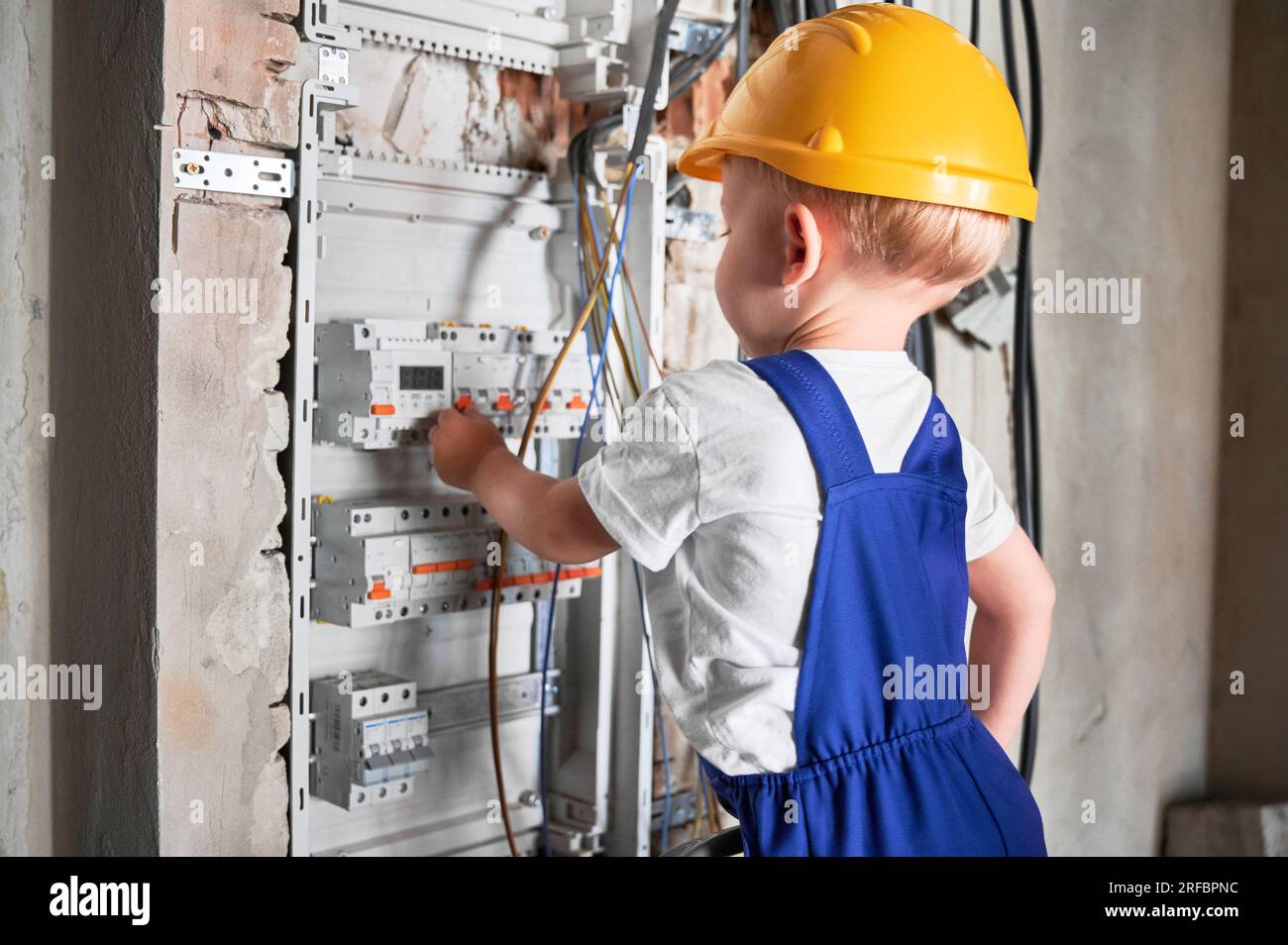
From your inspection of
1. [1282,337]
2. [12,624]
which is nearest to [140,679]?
[12,624]

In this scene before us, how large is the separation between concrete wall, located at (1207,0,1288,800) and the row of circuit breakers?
1.90 metres

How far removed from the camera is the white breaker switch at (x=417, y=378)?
1719mm

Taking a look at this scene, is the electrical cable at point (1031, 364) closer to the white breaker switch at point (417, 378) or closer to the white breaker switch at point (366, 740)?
the white breaker switch at point (417, 378)

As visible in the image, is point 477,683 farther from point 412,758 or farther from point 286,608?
point 286,608

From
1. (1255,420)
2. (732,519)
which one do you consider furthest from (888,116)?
(1255,420)

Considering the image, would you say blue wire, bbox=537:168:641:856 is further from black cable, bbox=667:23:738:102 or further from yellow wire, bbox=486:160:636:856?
black cable, bbox=667:23:738:102

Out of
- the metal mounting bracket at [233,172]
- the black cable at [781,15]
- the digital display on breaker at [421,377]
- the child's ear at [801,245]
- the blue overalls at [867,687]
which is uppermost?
the black cable at [781,15]

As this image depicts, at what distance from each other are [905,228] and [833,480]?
0.27 m

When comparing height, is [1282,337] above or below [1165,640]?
above

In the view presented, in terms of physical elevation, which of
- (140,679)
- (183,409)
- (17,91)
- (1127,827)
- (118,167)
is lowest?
(1127,827)

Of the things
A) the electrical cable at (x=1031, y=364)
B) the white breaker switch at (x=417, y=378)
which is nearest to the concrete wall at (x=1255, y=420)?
the electrical cable at (x=1031, y=364)

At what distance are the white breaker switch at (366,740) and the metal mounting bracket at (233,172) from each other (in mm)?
719

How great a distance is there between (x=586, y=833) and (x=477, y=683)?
1.06 ft

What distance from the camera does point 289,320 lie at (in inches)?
62.2
